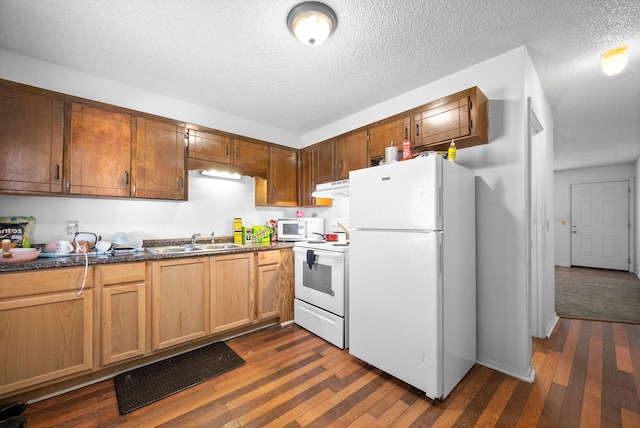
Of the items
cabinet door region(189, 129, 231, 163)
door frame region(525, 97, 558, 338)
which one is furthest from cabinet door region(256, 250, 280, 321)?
door frame region(525, 97, 558, 338)

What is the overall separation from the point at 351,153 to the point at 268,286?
1.75 meters

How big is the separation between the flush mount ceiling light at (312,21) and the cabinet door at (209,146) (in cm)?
162

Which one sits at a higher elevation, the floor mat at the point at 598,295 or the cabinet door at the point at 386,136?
the cabinet door at the point at 386,136

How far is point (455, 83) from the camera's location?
2.37 m

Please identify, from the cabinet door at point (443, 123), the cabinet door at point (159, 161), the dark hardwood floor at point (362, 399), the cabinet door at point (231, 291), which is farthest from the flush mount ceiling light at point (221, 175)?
the cabinet door at point (443, 123)

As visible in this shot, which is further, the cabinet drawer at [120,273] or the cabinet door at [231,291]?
the cabinet door at [231,291]

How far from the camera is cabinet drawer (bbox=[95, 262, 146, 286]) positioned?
1.95 meters

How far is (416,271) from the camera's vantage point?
1791mm

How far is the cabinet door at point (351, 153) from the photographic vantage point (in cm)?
289

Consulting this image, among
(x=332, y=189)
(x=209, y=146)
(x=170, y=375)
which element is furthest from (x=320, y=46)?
(x=170, y=375)

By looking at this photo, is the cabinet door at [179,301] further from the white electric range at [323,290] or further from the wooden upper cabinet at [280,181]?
the wooden upper cabinet at [280,181]

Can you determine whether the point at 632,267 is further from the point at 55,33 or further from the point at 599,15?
the point at 55,33

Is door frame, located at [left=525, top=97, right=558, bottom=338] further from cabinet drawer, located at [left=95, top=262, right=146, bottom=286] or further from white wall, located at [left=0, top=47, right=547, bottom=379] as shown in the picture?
cabinet drawer, located at [left=95, top=262, right=146, bottom=286]

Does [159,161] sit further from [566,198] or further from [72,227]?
[566,198]
